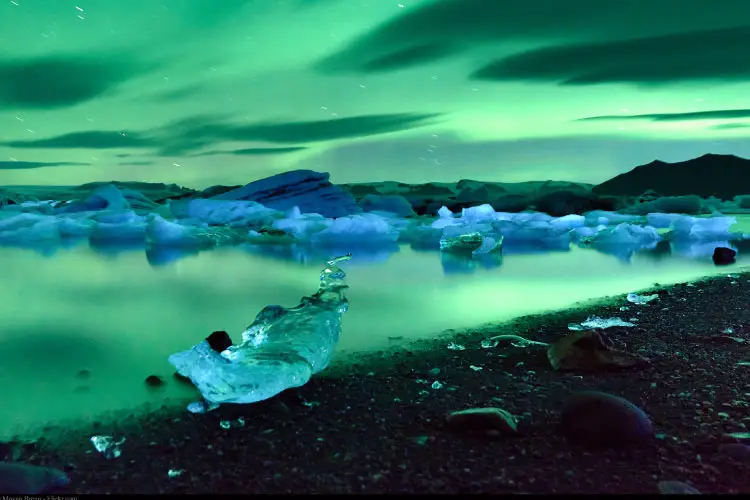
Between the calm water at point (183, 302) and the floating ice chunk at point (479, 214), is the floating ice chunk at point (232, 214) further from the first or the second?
the calm water at point (183, 302)

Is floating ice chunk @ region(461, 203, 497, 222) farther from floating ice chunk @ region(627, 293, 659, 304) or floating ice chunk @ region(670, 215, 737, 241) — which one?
floating ice chunk @ region(627, 293, 659, 304)

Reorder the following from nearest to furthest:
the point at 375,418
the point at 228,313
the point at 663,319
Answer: the point at 375,418, the point at 663,319, the point at 228,313

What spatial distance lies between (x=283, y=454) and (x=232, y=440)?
9.2 inches

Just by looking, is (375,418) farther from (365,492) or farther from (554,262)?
(554,262)

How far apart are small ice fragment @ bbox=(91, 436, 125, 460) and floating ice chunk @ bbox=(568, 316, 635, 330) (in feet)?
9.47

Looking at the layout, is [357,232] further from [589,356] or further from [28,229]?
[589,356]

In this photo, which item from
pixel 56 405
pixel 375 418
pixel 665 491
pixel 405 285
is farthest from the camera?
pixel 405 285

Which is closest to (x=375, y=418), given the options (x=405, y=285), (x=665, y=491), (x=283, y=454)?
A: (x=283, y=454)

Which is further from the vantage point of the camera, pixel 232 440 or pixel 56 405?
pixel 56 405

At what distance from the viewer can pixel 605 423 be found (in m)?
1.96

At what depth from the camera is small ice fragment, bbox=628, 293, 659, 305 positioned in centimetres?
490

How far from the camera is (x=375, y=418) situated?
2232 mm

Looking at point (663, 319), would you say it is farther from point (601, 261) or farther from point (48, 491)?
point (601, 261)

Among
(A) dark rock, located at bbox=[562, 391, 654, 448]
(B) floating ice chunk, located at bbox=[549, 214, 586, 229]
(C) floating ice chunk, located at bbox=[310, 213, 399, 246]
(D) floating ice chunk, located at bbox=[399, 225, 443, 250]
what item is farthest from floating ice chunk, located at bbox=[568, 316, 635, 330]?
(B) floating ice chunk, located at bbox=[549, 214, 586, 229]
